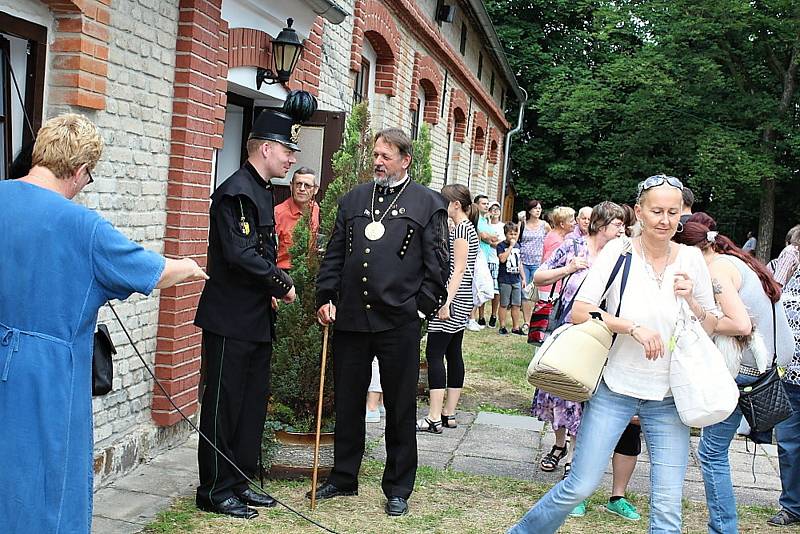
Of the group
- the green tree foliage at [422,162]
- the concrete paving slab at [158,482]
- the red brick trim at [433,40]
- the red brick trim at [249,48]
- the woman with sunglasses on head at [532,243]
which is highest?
the red brick trim at [433,40]

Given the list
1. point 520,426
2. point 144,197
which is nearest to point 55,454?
point 144,197

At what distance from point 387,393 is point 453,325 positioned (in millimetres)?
2037

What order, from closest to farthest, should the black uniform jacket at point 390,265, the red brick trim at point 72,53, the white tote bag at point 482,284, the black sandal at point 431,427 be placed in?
the red brick trim at point 72,53
the black uniform jacket at point 390,265
the black sandal at point 431,427
the white tote bag at point 482,284

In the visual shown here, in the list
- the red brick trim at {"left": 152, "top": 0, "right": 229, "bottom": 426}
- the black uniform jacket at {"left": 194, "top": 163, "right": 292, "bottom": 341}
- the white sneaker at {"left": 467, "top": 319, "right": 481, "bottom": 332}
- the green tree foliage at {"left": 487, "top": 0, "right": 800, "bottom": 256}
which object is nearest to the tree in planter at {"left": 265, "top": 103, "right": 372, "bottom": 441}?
the black uniform jacket at {"left": 194, "top": 163, "right": 292, "bottom": 341}

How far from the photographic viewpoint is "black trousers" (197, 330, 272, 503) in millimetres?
5172

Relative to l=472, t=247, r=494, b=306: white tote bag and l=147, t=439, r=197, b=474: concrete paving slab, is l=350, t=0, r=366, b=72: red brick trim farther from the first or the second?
l=147, t=439, r=197, b=474: concrete paving slab

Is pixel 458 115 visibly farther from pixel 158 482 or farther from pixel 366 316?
pixel 158 482

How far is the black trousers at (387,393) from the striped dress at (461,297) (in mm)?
1919

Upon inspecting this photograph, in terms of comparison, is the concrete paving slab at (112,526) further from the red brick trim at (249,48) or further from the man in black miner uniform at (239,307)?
the red brick trim at (249,48)

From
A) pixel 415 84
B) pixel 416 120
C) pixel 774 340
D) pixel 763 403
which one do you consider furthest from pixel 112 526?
pixel 416 120

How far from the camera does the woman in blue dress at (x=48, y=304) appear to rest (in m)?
3.24

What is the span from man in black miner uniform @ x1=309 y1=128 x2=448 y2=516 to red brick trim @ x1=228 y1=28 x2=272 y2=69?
219 centimetres

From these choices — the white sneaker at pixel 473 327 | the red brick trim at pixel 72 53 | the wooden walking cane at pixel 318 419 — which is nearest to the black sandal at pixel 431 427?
the wooden walking cane at pixel 318 419

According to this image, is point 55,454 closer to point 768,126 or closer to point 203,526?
point 203,526
